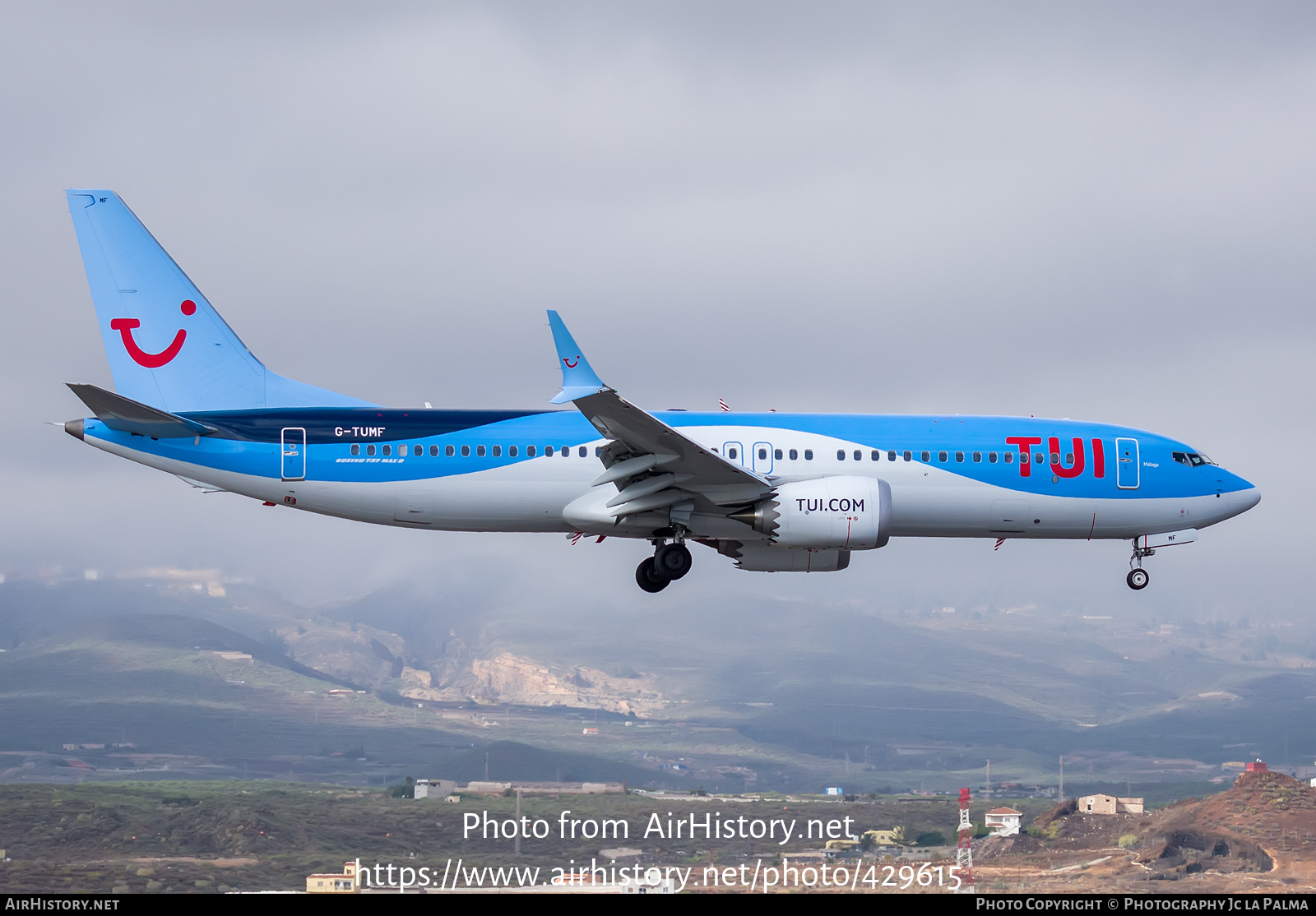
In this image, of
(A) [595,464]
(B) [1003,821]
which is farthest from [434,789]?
(B) [1003,821]

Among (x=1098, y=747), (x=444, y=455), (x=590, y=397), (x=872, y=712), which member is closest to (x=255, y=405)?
(x=444, y=455)

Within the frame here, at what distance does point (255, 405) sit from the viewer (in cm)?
3484

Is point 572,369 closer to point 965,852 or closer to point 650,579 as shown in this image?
point 650,579

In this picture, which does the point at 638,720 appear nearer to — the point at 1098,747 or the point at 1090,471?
the point at 1098,747

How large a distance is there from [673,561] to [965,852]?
21297 millimetres

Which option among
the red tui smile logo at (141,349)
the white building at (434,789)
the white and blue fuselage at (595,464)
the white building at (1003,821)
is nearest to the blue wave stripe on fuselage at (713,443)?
the white and blue fuselage at (595,464)

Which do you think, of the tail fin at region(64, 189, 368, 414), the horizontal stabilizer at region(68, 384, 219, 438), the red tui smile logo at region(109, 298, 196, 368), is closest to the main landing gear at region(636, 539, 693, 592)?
the tail fin at region(64, 189, 368, 414)

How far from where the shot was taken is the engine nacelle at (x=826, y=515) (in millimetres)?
32844

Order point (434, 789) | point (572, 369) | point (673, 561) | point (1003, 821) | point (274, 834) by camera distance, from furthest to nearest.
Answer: point (1003, 821), point (434, 789), point (274, 834), point (673, 561), point (572, 369)

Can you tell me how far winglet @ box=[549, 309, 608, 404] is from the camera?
3138 cm

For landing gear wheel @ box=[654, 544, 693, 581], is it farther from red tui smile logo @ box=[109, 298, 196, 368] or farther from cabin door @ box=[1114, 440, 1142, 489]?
red tui smile logo @ box=[109, 298, 196, 368]

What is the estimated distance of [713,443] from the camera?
113ft

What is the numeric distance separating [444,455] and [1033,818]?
105 feet

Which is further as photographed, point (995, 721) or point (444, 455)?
point (995, 721)
